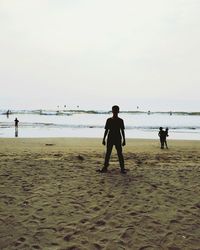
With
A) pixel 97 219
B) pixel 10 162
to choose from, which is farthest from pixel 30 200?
pixel 10 162

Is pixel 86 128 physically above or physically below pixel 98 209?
above

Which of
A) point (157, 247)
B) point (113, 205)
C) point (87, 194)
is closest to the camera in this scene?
point (157, 247)

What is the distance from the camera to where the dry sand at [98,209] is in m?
5.80

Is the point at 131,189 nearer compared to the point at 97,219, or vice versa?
the point at 97,219

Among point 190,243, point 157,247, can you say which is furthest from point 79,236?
point 190,243

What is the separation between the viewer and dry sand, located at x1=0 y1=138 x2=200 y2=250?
5801mm

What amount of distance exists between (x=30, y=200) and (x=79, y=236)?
A: 2.19 meters

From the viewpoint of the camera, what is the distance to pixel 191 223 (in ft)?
21.6

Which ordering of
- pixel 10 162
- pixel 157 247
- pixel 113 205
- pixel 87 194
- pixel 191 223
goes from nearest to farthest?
pixel 157 247, pixel 191 223, pixel 113 205, pixel 87 194, pixel 10 162

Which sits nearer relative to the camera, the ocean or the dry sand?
the dry sand

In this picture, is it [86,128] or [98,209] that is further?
[86,128]

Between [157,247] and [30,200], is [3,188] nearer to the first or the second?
[30,200]

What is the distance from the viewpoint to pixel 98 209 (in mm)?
7238

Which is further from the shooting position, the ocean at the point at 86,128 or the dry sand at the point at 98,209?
the ocean at the point at 86,128
